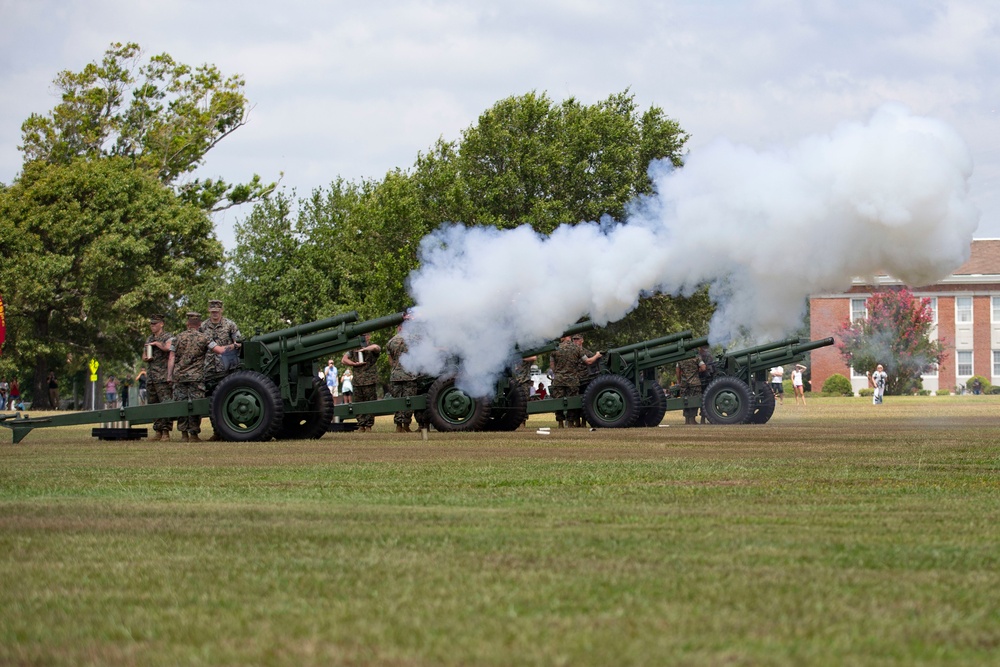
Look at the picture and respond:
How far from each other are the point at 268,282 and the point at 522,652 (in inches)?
2362

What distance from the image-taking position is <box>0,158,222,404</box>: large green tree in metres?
49.4

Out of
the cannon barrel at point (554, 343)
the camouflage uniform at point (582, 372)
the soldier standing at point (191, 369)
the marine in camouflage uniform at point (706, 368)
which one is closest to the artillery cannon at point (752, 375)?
the marine in camouflage uniform at point (706, 368)

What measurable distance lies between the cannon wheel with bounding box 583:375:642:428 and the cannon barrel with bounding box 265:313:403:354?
518 cm

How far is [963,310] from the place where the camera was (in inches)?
3661

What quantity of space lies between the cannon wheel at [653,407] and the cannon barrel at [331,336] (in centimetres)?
672

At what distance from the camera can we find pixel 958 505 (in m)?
9.96

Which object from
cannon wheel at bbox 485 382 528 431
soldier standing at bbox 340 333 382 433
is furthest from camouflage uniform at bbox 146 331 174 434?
cannon wheel at bbox 485 382 528 431

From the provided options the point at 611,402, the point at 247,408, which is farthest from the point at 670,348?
the point at 247,408

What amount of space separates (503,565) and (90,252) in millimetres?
44971

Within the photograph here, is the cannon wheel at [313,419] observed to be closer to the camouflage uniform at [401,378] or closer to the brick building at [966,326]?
the camouflage uniform at [401,378]

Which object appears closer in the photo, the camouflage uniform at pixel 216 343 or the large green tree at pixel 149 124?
the camouflage uniform at pixel 216 343

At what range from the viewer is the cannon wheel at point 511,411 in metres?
23.3

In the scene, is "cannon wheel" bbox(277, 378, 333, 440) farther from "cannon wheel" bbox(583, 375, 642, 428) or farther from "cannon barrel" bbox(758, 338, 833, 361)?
"cannon barrel" bbox(758, 338, 833, 361)

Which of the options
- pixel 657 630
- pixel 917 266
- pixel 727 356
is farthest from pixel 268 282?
pixel 657 630
